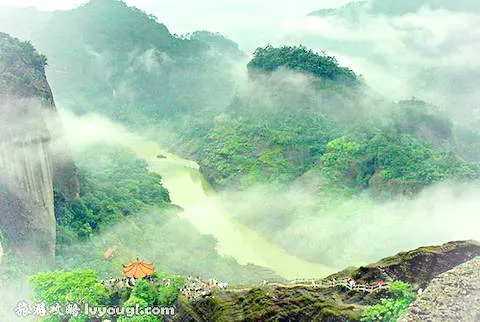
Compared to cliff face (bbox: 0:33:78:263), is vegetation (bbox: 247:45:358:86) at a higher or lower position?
higher

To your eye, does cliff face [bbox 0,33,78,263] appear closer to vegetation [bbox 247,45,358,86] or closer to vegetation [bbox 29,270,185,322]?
vegetation [bbox 29,270,185,322]

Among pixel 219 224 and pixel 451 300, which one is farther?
pixel 219 224

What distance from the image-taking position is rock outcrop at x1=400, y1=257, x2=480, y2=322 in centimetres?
1391

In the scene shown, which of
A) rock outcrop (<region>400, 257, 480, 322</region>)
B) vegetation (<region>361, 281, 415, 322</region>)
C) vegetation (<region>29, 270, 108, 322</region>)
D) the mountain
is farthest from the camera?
the mountain

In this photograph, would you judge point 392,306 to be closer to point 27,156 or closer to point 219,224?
point 27,156

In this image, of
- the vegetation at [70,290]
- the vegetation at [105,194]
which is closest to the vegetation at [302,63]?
the vegetation at [105,194]

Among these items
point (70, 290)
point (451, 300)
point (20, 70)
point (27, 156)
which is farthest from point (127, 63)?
point (451, 300)

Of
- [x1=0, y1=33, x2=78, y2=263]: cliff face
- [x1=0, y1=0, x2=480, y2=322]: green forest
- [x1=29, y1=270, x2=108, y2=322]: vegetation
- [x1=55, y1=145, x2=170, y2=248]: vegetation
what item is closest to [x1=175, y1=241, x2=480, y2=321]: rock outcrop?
[x1=0, y1=0, x2=480, y2=322]: green forest

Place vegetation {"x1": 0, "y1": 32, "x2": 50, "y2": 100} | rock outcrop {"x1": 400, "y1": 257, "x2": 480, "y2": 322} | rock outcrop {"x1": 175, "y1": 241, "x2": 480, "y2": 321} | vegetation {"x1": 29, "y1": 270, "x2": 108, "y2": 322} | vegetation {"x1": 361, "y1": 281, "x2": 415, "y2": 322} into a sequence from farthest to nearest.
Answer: vegetation {"x1": 0, "y1": 32, "x2": 50, "y2": 100} < vegetation {"x1": 29, "y1": 270, "x2": 108, "y2": 322} < rock outcrop {"x1": 175, "y1": 241, "x2": 480, "y2": 321} < vegetation {"x1": 361, "y1": 281, "x2": 415, "y2": 322} < rock outcrop {"x1": 400, "y1": 257, "x2": 480, "y2": 322}

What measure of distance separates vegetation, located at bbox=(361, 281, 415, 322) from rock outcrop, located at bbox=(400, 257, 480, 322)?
1.25m

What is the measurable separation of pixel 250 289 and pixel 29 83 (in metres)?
18.6

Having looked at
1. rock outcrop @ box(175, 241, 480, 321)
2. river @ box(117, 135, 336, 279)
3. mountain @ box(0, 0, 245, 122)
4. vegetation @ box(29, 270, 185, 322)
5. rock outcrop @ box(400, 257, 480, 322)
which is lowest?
rock outcrop @ box(400, 257, 480, 322)

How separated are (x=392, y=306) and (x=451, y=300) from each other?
254 cm

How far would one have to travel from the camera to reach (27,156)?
Result: 1170 inches
